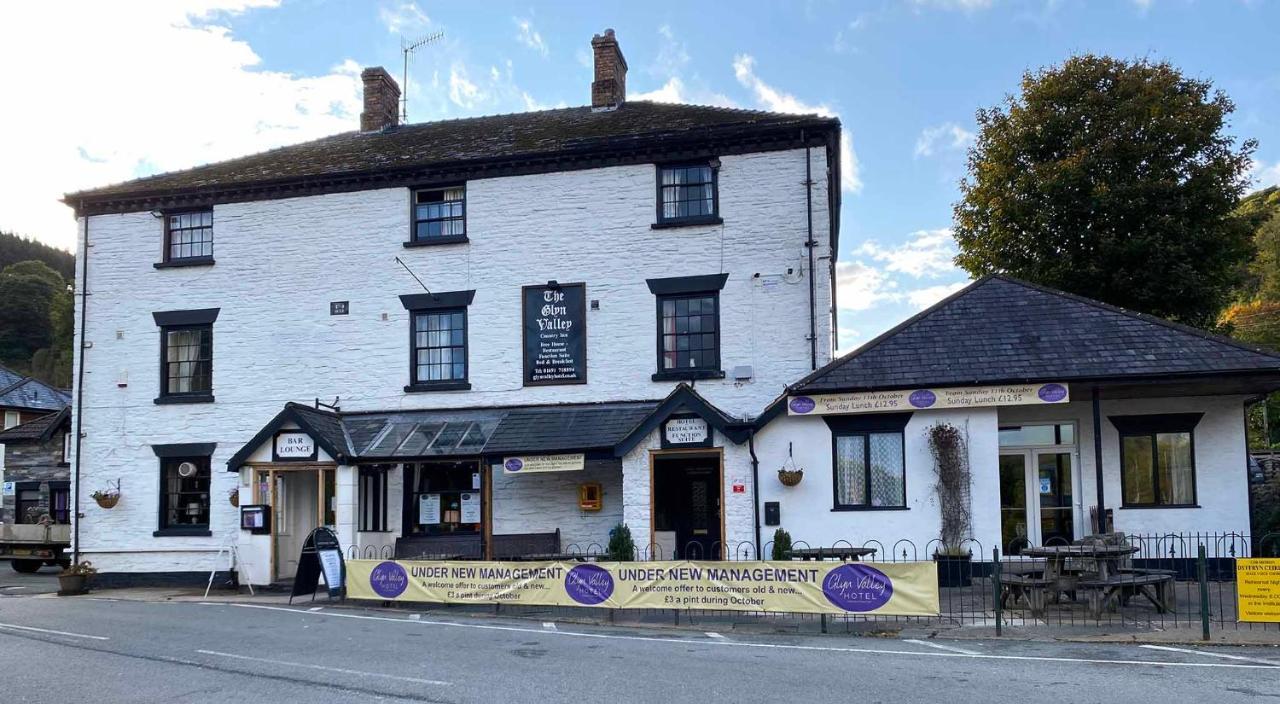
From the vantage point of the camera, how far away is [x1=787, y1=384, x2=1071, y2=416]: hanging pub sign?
56.8 ft

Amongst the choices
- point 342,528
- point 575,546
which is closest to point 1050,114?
point 575,546

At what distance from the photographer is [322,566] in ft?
56.8

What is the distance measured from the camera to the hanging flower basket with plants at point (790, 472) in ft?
60.4

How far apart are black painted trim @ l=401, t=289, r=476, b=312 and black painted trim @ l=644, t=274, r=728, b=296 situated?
3.99 metres

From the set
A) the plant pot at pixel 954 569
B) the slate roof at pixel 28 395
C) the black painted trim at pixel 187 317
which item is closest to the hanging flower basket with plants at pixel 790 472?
the plant pot at pixel 954 569

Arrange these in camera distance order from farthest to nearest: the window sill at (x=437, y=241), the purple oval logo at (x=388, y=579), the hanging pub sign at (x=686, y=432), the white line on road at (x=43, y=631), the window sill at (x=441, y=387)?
the window sill at (x=437, y=241), the window sill at (x=441, y=387), the hanging pub sign at (x=686, y=432), the purple oval logo at (x=388, y=579), the white line on road at (x=43, y=631)

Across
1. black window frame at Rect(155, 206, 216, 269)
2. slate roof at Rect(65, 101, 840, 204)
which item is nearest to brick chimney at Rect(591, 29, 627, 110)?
slate roof at Rect(65, 101, 840, 204)

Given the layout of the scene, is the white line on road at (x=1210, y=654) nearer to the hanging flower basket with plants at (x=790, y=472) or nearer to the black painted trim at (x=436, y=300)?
the hanging flower basket with plants at (x=790, y=472)

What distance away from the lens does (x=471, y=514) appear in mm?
21594

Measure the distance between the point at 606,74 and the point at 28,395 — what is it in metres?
34.1

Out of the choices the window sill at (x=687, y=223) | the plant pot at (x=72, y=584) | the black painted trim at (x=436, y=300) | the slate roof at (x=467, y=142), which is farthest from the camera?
the black painted trim at (x=436, y=300)

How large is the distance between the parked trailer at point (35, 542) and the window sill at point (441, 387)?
1215 cm

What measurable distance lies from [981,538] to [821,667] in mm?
8035

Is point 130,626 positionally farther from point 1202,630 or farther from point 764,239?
point 1202,630
